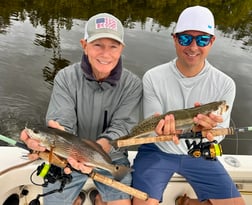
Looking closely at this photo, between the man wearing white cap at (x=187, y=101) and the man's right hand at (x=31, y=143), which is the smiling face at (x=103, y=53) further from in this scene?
the man's right hand at (x=31, y=143)

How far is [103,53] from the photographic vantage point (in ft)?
9.56

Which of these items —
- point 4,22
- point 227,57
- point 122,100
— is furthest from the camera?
point 4,22

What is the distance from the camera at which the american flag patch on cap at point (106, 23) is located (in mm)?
2910

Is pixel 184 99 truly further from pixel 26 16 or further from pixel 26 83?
pixel 26 16

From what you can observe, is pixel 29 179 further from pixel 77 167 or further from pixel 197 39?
pixel 197 39

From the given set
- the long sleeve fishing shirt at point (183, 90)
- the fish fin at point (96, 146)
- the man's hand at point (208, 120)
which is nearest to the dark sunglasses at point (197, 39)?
the long sleeve fishing shirt at point (183, 90)

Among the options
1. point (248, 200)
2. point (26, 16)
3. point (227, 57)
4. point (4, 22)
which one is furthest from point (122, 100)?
point (26, 16)

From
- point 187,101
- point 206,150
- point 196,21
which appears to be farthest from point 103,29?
point 206,150

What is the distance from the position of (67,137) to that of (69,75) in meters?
0.81

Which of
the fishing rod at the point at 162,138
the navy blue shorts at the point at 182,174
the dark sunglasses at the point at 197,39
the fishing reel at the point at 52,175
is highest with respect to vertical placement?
the dark sunglasses at the point at 197,39

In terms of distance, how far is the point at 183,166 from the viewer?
323cm

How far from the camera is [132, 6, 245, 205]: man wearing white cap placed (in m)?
3.10

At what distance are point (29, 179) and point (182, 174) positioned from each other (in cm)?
143

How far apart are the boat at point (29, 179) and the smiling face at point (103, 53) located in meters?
1.06
